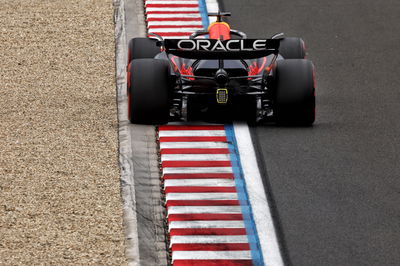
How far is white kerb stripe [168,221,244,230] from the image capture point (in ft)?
49.2

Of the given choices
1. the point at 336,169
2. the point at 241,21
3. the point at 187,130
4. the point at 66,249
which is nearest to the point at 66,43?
the point at 241,21

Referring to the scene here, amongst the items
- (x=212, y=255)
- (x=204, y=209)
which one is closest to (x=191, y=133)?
(x=204, y=209)

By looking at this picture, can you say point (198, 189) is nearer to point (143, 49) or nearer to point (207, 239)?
point (207, 239)

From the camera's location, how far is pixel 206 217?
1528 centimetres

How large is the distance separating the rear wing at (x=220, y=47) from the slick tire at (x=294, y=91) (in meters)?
0.36

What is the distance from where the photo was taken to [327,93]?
20031mm

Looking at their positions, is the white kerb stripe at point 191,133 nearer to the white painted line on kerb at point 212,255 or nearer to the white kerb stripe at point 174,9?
the white painted line on kerb at point 212,255

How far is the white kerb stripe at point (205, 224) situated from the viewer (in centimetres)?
1499

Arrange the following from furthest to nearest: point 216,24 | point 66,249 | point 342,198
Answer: point 216,24, point 342,198, point 66,249

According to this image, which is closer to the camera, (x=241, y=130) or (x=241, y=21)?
(x=241, y=130)

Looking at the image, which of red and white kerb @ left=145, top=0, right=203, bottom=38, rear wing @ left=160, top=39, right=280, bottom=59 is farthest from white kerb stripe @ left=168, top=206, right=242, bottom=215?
red and white kerb @ left=145, top=0, right=203, bottom=38

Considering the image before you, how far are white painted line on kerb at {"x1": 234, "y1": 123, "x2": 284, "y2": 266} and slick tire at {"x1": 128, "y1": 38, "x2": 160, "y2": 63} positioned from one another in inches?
81.9

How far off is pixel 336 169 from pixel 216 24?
12.6 ft

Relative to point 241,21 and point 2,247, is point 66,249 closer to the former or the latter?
point 2,247
